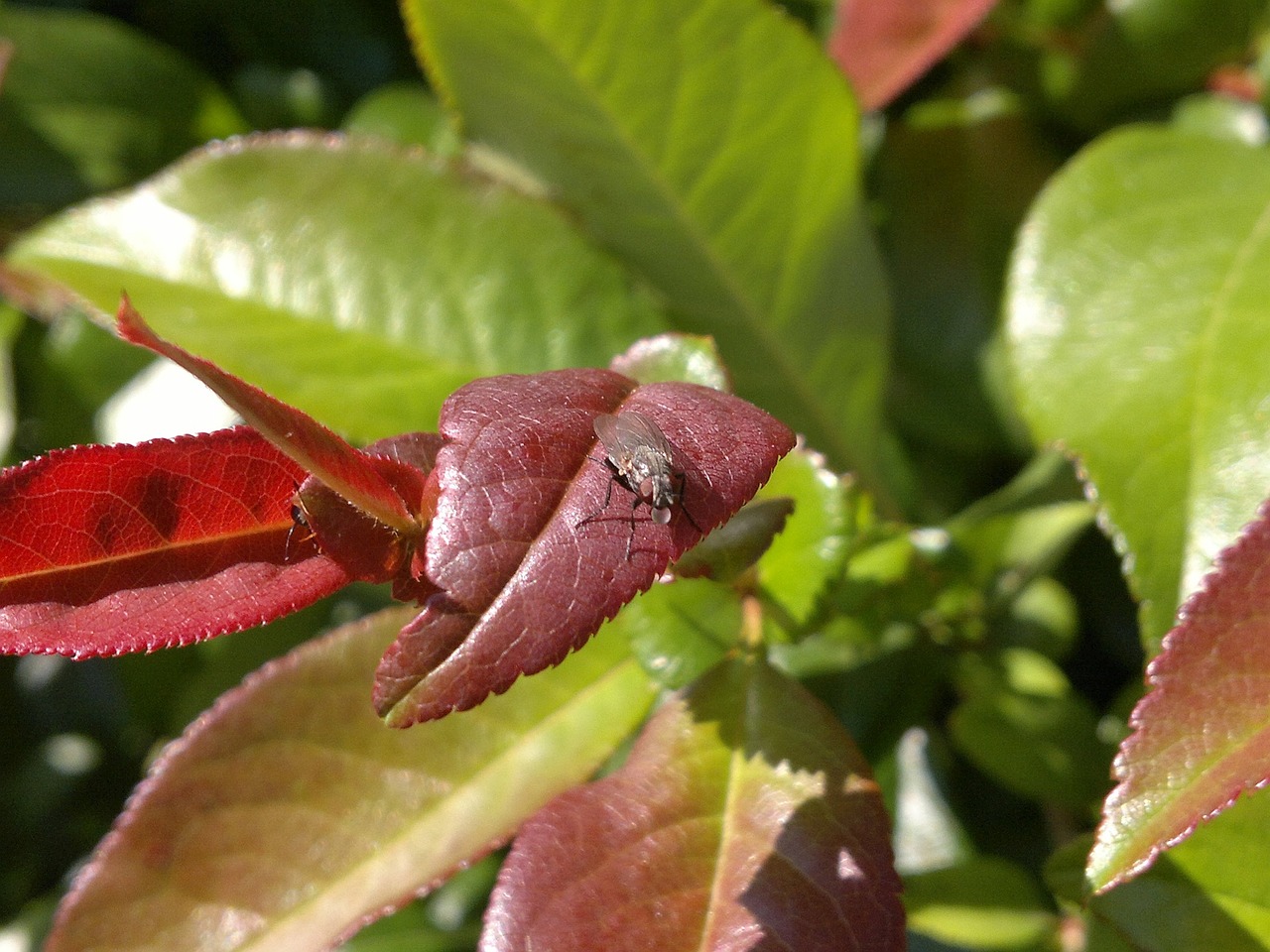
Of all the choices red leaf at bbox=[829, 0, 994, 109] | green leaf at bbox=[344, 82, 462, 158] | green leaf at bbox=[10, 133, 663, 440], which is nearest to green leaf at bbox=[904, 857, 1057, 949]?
green leaf at bbox=[10, 133, 663, 440]

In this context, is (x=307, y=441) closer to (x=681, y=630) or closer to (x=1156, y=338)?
(x=681, y=630)

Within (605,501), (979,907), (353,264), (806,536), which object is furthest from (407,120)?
(979,907)

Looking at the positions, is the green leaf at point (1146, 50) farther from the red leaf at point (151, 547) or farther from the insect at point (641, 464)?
the red leaf at point (151, 547)

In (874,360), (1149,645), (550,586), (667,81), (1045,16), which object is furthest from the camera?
(1045,16)

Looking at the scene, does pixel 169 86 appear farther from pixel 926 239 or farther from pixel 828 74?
pixel 926 239

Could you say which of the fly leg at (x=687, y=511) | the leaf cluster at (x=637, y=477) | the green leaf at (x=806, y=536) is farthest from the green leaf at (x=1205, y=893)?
the fly leg at (x=687, y=511)

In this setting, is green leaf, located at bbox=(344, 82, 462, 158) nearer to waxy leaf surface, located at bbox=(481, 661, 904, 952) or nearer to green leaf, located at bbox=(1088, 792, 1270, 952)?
waxy leaf surface, located at bbox=(481, 661, 904, 952)

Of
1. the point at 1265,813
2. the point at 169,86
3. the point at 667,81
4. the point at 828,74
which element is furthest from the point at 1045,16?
the point at 169,86
